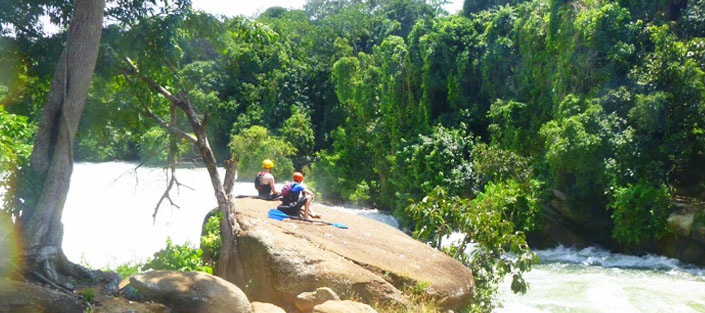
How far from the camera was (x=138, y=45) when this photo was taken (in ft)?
28.2

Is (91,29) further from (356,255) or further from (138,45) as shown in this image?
(356,255)

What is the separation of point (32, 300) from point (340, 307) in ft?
10.1

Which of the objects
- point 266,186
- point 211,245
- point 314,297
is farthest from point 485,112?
point 314,297

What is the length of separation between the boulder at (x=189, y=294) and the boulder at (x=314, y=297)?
0.83 metres

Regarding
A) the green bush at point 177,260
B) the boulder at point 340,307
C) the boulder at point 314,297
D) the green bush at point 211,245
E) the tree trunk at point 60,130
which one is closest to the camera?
the boulder at point 340,307

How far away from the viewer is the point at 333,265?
25.9 feet

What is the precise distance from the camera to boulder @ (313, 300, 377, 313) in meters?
6.63

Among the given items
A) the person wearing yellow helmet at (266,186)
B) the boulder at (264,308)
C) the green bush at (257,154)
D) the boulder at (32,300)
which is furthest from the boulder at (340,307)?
the green bush at (257,154)

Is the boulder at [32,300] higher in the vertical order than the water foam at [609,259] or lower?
higher

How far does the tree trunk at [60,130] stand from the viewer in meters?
6.81

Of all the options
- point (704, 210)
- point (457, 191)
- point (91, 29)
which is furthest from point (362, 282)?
point (457, 191)

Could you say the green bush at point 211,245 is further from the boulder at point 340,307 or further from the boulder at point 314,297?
the boulder at point 340,307

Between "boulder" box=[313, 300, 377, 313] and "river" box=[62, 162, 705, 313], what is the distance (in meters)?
3.11

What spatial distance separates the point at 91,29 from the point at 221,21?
105 inches
